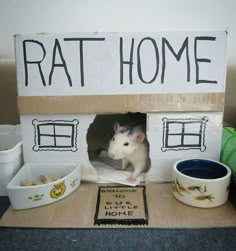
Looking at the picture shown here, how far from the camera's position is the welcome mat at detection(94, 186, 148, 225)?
0.47 m

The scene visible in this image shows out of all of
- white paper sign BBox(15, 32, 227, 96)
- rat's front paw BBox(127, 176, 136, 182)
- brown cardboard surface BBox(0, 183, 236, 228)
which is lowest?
brown cardboard surface BBox(0, 183, 236, 228)

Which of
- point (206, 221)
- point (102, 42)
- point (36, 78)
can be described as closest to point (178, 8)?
point (102, 42)

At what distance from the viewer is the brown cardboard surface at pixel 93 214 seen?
1.52 feet

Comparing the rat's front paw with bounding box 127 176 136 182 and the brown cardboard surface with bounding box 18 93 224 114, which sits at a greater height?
the brown cardboard surface with bounding box 18 93 224 114

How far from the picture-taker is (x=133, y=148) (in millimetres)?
622

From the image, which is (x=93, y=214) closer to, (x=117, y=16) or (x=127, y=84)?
(x=127, y=84)

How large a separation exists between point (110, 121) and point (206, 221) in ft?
0.99

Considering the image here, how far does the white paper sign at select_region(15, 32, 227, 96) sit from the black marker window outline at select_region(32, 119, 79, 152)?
0.21ft

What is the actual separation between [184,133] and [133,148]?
12 centimetres

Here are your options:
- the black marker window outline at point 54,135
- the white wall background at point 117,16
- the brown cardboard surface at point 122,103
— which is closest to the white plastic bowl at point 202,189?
the brown cardboard surface at point 122,103

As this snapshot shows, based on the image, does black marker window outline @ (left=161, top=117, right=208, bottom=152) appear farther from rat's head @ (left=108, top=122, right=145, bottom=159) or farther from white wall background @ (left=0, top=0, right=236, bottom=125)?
white wall background @ (left=0, top=0, right=236, bottom=125)

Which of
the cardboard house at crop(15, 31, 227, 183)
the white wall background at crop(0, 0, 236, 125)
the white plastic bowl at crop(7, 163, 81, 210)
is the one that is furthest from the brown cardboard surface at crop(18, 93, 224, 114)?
the white wall background at crop(0, 0, 236, 125)

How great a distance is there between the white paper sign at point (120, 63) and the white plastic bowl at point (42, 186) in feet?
0.52

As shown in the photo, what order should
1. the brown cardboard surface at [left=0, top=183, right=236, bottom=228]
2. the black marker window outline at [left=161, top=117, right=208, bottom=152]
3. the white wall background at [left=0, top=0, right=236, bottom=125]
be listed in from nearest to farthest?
1. the brown cardboard surface at [left=0, top=183, right=236, bottom=228]
2. the black marker window outline at [left=161, top=117, right=208, bottom=152]
3. the white wall background at [left=0, top=0, right=236, bottom=125]
